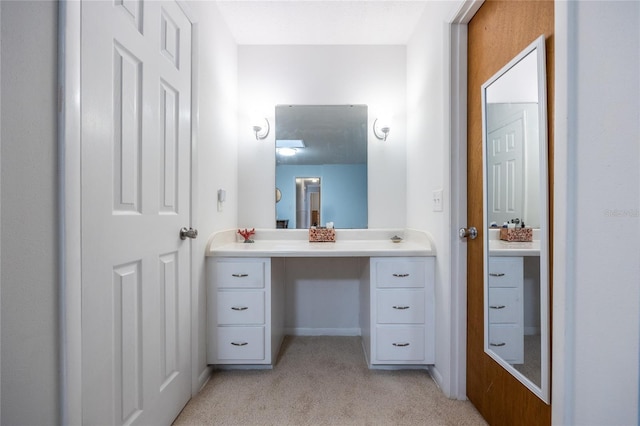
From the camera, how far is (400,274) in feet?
5.68

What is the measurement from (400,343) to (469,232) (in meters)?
Answer: 0.78

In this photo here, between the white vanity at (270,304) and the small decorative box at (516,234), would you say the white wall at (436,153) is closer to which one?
the white vanity at (270,304)

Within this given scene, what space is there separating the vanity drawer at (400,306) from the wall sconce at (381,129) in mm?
1233

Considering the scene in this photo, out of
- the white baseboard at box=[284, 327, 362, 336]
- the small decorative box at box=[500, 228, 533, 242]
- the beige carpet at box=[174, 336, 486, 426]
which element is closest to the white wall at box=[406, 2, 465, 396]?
the beige carpet at box=[174, 336, 486, 426]

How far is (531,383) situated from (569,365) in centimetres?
31

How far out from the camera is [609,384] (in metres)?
0.73

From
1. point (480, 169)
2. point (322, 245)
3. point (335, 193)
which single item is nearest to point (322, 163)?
point (335, 193)

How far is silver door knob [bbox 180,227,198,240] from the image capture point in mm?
1426

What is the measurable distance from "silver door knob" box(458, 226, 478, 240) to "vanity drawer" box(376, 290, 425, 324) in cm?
45

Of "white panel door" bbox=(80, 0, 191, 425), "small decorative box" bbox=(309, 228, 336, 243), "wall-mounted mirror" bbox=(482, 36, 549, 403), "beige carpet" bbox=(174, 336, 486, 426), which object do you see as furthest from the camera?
"small decorative box" bbox=(309, 228, 336, 243)

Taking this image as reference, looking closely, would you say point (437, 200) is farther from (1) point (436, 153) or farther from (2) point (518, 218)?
(2) point (518, 218)

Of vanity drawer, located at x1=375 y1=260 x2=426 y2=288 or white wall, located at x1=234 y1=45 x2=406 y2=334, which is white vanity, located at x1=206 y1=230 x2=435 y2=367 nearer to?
vanity drawer, located at x1=375 y1=260 x2=426 y2=288

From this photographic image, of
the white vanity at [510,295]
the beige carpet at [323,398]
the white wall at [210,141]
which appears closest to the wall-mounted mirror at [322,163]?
the white wall at [210,141]

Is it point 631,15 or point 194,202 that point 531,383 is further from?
point 194,202
